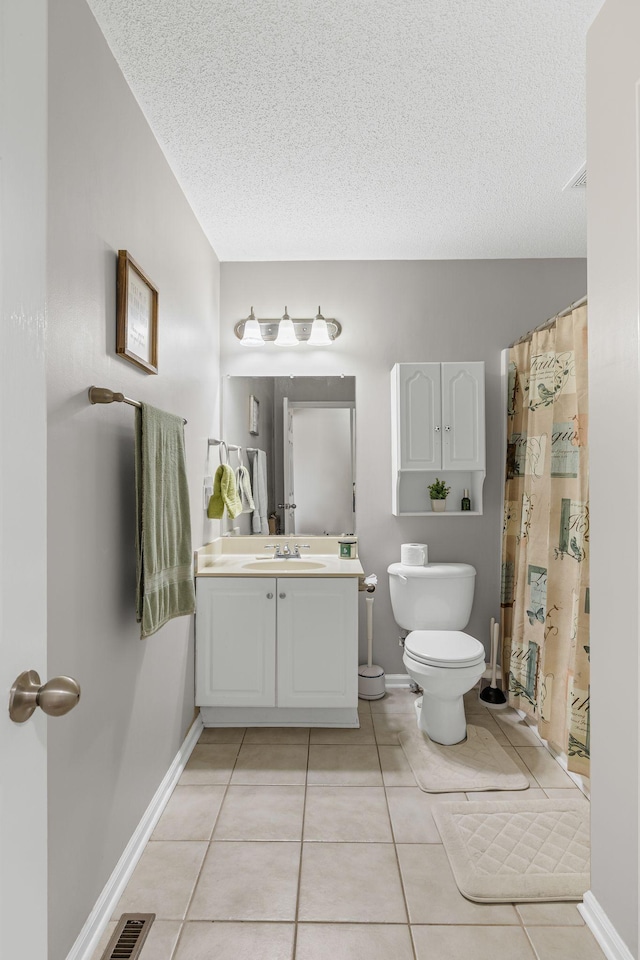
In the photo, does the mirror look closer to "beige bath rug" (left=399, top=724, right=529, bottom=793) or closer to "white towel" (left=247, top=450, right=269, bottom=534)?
"white towel" (left=247, top=450, right=269, bottom=534)

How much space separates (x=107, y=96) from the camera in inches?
65.3

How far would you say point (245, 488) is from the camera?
3.21 meters

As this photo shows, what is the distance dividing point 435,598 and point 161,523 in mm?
1715

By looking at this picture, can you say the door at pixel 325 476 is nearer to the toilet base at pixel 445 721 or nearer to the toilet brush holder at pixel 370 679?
the toilet brush holder at pixel 370 679

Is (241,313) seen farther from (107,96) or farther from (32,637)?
(32,637)

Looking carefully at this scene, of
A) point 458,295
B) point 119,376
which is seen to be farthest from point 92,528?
point 458,295

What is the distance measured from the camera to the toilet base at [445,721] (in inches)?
101

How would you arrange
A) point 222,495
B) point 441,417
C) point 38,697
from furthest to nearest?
point 441,417 → point 222,495 → point 38,697

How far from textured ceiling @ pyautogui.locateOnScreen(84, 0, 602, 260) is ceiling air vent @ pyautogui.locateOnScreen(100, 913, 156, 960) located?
2.52 meters

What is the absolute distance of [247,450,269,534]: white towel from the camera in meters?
3.26

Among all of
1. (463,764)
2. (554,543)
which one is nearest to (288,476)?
(554,543)

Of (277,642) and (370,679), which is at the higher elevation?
(277,642)

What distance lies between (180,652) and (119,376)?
1.28 m

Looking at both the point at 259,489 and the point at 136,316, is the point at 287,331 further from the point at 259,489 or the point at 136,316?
the point at 136,316
